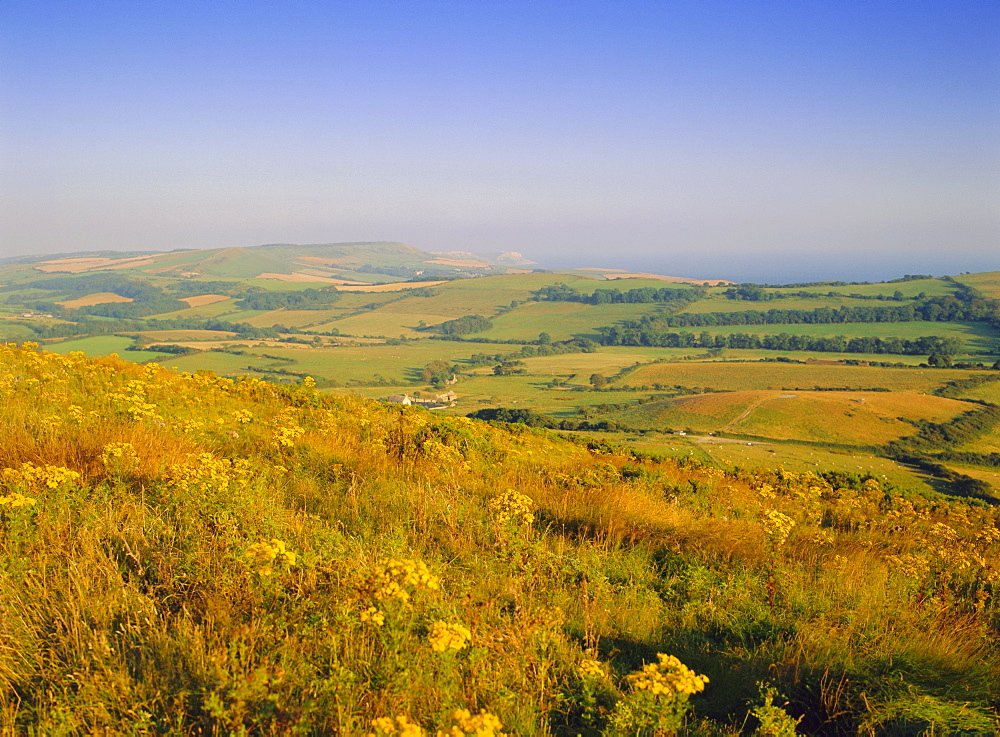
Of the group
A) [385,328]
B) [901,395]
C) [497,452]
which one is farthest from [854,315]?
[497,452]

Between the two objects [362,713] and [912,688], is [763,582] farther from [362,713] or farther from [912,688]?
[362,713]

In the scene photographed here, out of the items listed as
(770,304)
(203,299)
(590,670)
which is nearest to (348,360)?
(590,670)

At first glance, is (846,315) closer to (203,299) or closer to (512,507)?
(512,507)

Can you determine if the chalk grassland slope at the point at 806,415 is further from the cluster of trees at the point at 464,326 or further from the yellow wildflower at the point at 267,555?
the cluster of trees at the point at 464,326

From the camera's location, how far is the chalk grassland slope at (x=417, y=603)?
317 cm

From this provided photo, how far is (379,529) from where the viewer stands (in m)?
5.71

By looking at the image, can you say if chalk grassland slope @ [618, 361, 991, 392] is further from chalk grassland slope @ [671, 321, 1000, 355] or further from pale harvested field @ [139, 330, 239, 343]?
pale harvested field @ [139, 330, 239, 343]

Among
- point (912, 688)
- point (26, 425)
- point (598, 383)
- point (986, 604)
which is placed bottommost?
point (598, 383)

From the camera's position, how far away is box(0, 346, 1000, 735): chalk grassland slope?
317 centimetres

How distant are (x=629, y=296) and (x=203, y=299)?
A: 145120 millimetres

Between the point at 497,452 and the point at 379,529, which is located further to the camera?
the point at 497,452

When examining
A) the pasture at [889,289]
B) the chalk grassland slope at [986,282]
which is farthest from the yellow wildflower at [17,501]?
the chalk grassland slope at [986,282]

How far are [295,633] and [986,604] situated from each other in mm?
6785

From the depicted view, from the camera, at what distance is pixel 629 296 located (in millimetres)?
184250
